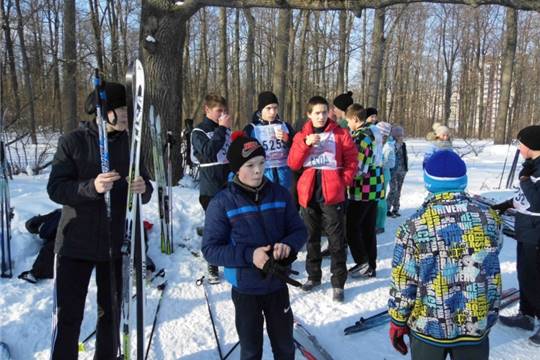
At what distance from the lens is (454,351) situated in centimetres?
200

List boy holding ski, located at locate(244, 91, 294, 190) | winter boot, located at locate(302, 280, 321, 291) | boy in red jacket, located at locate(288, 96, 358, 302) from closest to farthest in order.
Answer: boy in red jacket, located at locate(288, 96, 358, 302) < winter boot, located at locate(302, 280, 321, 291) < boy holding ski, located at locate(244, 91, 294, 190)

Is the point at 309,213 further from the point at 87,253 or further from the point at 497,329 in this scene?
the point at 87,253

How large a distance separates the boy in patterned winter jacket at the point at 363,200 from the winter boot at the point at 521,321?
1.41m

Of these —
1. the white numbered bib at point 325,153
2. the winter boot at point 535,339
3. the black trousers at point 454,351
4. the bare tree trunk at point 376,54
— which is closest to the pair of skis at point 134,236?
the black trousers at point 454,351

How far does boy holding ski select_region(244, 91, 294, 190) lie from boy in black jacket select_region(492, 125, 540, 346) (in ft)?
6.91

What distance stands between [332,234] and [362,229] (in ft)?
2.62

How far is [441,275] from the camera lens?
1.95 m

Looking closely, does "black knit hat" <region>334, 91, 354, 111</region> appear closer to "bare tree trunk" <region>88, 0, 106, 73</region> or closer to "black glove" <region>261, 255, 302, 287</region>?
"black glove" <region>261, 255, 302, 287</region>

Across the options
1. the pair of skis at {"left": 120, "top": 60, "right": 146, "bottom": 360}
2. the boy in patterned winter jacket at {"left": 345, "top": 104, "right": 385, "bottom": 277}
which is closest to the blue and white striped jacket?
the pair of skis at {"left": 120, "top": 60, "right": 146, "bottom": 360}

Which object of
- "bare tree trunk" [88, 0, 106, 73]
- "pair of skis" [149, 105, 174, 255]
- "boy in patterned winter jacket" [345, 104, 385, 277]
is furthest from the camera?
"bare tree trunk" [88, 0, 106, 73]

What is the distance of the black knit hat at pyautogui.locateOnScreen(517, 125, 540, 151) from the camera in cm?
317

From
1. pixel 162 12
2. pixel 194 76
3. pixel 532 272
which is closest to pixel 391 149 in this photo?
pixel 532 272

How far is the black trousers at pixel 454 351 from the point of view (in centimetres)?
199

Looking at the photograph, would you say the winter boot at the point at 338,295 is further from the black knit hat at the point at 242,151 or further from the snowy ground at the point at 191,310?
the black knit hat at the point at 242,151
